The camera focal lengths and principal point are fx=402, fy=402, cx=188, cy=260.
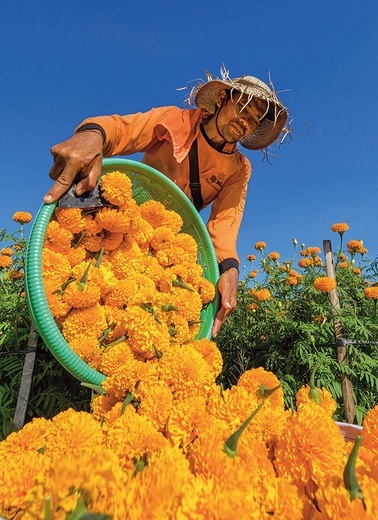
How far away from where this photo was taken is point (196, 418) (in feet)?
2.72

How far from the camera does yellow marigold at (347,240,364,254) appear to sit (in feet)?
11.5

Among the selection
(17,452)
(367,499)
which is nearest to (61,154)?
(17,452)

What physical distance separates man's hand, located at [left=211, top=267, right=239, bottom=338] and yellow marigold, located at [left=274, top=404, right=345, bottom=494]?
1.23 m

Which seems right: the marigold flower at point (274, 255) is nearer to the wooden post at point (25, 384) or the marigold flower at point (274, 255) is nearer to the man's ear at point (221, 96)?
the man's ear at point (221, 96)

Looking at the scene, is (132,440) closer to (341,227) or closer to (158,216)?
(158,216)

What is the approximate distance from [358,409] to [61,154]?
2362 mm

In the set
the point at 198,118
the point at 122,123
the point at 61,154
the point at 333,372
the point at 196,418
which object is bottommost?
the point at 196,418

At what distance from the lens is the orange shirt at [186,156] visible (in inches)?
79.0

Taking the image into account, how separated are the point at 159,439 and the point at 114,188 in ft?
3.55

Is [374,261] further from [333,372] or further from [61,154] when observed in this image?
[61,154]

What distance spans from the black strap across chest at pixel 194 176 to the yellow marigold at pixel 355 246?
5.54 ft

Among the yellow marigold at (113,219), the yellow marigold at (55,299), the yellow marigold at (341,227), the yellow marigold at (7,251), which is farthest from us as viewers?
the yellow marigold at (341,227)

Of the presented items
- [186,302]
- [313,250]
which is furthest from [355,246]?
[186,302]

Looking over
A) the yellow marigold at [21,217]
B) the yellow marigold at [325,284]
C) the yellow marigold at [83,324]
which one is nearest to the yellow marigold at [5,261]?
the yellow marigold at [21,217]
